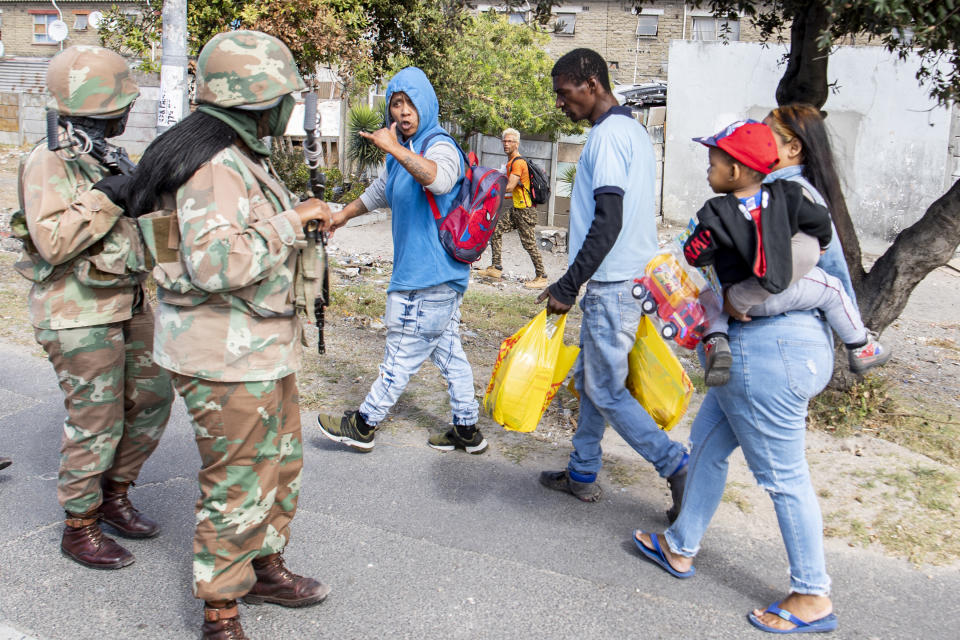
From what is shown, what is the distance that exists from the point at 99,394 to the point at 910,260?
4452mm

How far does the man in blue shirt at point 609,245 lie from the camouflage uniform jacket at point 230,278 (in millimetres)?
1295

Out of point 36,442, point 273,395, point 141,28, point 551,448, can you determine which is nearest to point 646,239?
point 551,448

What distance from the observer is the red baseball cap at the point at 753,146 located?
274cm

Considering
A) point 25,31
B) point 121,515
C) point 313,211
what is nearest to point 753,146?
point 313,211

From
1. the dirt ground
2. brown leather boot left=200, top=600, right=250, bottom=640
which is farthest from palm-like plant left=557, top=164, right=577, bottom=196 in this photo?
brown leather boot left=200, top=600, right=250, bottom=640

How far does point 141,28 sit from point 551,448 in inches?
333

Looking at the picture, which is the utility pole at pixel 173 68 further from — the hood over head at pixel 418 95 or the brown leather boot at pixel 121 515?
the brown leather boot at pixel 121 515

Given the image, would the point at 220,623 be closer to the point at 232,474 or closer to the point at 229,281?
the point at 232,474

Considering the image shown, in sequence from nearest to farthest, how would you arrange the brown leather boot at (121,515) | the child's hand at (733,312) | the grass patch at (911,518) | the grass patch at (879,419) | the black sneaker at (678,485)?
the child's hand at (733,312) → the brown leather boot at (121,515) → the grass patch at (911,518) → the black sneaker at (678,485) → the grass patch at (879,419)

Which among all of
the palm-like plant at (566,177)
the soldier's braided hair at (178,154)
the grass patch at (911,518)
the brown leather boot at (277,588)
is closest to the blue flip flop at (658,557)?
the grass patch at (911,518)

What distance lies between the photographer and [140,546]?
3.38 meters

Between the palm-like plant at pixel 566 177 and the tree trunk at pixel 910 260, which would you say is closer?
the tree trunk at pixel 910 260

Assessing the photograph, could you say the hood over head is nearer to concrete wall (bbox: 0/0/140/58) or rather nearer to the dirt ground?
the dirt ground

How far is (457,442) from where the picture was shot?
4453 mm
